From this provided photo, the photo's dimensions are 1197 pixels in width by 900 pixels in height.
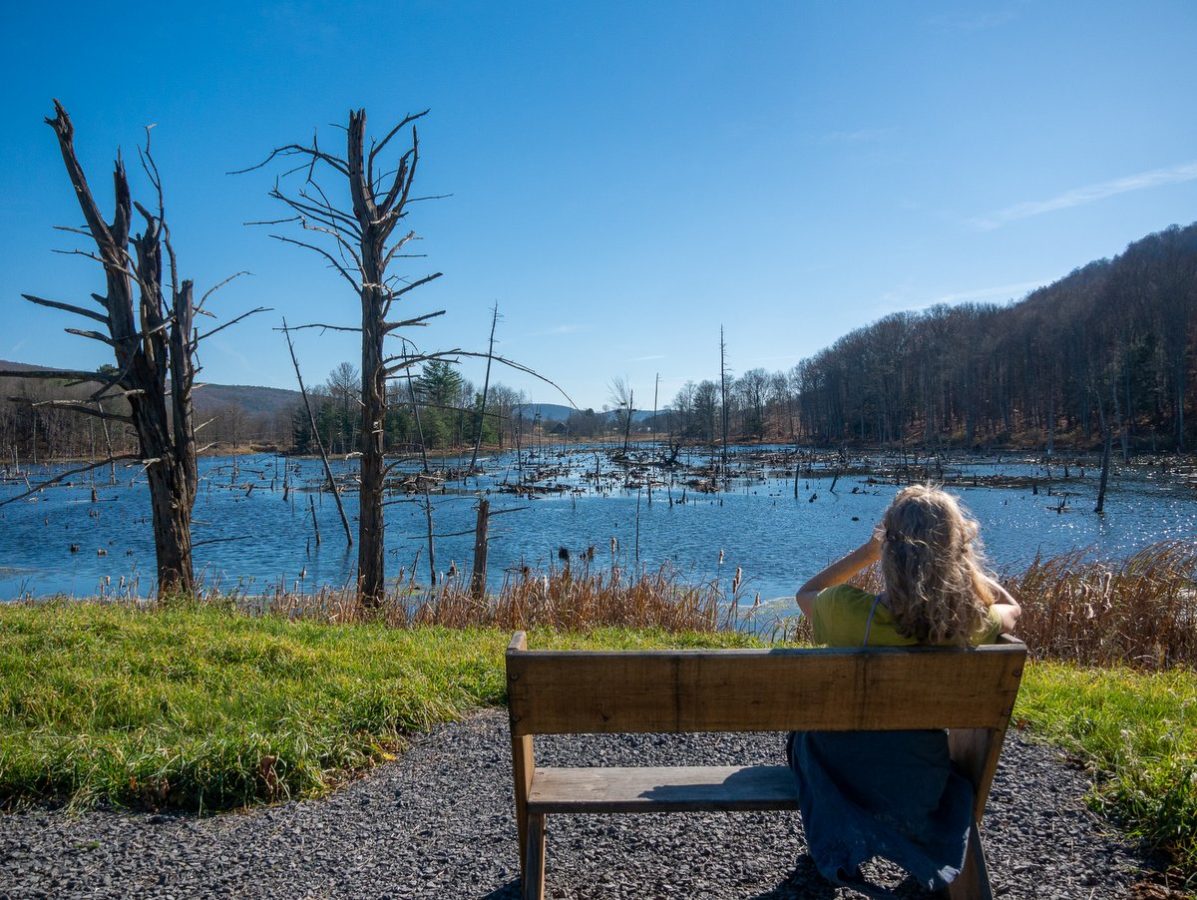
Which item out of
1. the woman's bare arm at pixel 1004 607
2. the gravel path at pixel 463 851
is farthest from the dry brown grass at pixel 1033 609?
the woman's bare arm at pixel 1004 607

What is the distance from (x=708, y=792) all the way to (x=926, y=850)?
0.72 meters

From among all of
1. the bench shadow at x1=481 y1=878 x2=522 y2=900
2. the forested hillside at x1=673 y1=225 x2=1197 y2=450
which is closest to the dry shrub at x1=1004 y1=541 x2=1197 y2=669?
the bench shadow at x1=481 y1=878 x2=522 y2=900

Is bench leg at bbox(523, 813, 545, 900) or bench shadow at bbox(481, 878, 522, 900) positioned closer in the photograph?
bench leg at bbox(523, 813, 545, 900)

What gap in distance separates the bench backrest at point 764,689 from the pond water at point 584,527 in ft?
27.4

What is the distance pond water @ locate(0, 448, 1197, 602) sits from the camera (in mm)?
18761

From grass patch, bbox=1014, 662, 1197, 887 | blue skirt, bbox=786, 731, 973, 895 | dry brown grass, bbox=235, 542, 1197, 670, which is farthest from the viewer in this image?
dry brown grass, bbox=235, 542, 1197, 670

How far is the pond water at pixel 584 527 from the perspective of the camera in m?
18.8

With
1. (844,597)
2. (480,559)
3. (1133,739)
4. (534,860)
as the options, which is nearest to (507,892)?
(534,860)

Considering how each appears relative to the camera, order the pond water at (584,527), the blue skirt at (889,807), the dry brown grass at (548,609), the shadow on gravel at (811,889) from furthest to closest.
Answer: the pond water at (584,527) < the dry brown grass at (548,609) < the shadow on gravel at (811,889) < the blue skirt at (889,807)

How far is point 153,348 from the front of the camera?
8.45 m

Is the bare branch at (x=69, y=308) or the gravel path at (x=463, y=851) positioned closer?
the gravel path at (x=463, y=851)

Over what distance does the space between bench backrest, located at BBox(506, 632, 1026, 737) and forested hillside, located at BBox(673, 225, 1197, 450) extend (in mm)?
57359

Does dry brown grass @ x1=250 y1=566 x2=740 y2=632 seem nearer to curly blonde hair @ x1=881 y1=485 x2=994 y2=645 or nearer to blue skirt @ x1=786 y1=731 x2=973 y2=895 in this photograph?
blue skirt @ x1=786 y1=731 x2=973 y2=895

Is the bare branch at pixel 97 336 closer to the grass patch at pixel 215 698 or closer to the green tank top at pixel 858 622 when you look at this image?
the grass patch at pixel 215 698
